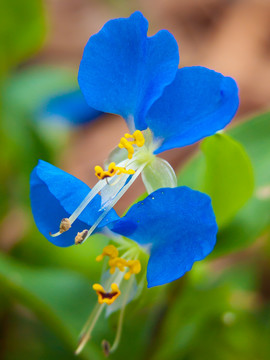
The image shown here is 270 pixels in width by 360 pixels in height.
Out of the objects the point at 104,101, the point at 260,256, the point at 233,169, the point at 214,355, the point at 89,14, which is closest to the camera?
the point at 104,101

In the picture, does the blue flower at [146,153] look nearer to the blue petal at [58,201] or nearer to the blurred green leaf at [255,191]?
the blue petal at [58,201]

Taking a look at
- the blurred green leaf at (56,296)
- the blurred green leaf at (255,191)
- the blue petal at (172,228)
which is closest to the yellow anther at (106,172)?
the blue petal at (172,228)

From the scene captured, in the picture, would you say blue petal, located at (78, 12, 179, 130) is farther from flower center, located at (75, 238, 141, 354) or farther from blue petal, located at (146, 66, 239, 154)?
flower center, located at (75, 238, 141, 354)

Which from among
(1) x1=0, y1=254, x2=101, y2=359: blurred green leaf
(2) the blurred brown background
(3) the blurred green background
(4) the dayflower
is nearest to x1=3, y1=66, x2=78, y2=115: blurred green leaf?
(3) the blurred green background

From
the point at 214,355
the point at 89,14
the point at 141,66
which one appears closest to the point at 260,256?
the point at 214,355

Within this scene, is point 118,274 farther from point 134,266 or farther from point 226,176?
point 226,176

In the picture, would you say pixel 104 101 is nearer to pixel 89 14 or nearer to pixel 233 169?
pixel 233 169
